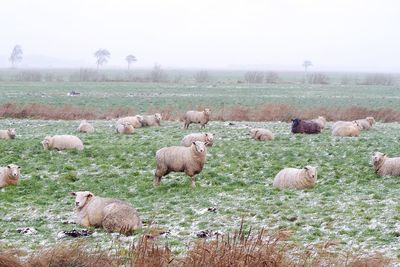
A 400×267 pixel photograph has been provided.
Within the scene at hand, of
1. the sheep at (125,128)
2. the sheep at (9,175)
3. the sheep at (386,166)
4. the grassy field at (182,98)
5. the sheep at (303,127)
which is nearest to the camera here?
the sheep at (9,175)

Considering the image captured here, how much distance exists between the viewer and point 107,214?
1059 cm

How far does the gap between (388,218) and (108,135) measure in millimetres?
16107

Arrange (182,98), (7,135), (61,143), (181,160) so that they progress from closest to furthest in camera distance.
→ (181,160), (61,143), (7,135), (182,98)

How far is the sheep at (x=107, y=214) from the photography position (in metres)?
10.3

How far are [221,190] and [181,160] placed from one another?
1.43 meters

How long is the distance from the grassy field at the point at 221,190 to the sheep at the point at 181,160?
370 mm

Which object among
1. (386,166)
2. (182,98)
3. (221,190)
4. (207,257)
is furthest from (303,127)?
(182,98)

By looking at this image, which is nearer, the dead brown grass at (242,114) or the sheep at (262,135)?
the sheep at (262,135)

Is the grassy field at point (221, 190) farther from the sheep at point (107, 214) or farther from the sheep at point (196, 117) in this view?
the sheep at point (196, 117)

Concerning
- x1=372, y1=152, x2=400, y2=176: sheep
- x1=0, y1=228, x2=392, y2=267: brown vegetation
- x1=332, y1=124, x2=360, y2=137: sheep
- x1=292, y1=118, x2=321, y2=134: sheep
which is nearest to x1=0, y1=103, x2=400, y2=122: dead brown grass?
x1=292, y1=118, x2=321, y2=134: sheep

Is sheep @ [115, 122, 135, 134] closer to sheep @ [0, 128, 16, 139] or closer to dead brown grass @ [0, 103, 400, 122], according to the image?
sheep @ [0, 128, 16, 139]

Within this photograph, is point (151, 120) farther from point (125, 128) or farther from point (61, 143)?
point (61, 143)

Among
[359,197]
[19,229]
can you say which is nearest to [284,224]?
[359,197]

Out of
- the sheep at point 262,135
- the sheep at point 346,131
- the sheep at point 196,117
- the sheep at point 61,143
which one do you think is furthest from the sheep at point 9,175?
the sheep at point 346,131
